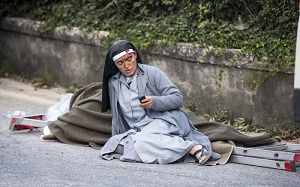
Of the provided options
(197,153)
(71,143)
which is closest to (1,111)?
(71,143)

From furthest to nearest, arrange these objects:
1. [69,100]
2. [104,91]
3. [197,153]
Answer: [69,100] < [104,91] < [197,153]

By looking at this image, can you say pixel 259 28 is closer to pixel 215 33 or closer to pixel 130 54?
pixel 215 33

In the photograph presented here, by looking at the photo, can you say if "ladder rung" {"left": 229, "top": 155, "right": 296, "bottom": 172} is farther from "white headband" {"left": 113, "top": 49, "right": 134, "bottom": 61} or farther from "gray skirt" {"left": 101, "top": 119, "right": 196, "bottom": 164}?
"white headband" {"left": 113, "top": 49, "right": 134, "bottom": 61}

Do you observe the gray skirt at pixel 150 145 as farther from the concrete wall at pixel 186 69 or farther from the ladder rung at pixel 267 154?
Answer: the concrete wall at pixel 186 69

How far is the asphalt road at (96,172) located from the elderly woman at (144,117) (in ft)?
0.40

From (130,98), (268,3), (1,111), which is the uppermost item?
(268,3)

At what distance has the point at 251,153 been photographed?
7336 millimetres

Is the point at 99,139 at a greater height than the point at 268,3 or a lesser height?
lesser

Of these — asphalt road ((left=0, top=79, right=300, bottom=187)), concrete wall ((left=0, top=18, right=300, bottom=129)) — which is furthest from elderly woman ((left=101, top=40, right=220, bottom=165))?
concrete wall ((left=0, top=18, right=300, bottom=129))

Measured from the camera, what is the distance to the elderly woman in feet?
23.9

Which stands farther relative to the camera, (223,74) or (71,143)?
(223,74)

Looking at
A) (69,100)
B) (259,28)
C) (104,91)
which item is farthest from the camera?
(259,28)

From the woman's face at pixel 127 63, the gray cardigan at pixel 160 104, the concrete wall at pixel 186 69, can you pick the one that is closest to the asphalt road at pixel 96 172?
the gray cardigan at pixel 160 104

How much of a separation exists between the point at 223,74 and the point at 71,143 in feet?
7.28
